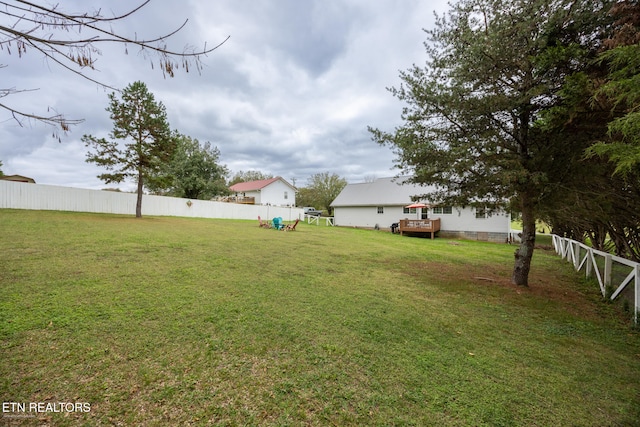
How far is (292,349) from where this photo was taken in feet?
9.93

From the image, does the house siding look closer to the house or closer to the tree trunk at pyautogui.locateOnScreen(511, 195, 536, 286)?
the house

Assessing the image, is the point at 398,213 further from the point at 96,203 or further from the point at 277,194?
the point at 96,203

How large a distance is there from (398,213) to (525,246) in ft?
56.8

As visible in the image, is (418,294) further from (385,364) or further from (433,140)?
(433,140)

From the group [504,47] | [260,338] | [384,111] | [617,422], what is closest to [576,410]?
[617,422]

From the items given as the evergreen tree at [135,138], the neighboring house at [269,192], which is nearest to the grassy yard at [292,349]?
the evergreen tree at [135,138]

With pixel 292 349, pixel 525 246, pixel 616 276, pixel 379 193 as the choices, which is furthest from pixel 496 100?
pixel 379 193

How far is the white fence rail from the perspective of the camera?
1466 cm

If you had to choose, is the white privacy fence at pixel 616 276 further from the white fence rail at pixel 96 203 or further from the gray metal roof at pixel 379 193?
the white fence rail at pixel 96 203

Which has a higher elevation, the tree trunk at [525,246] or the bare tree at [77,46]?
the bare tree at [77,46]

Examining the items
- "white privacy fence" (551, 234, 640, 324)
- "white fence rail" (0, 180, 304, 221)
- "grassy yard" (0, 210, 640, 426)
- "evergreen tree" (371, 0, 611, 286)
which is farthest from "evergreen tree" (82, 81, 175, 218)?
"white privacy fence" (551, 234, 640, 324)

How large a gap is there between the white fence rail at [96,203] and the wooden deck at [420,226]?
18103mm

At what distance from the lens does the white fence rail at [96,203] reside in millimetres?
14656

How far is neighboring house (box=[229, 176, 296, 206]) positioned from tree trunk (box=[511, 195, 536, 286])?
1333 inches
